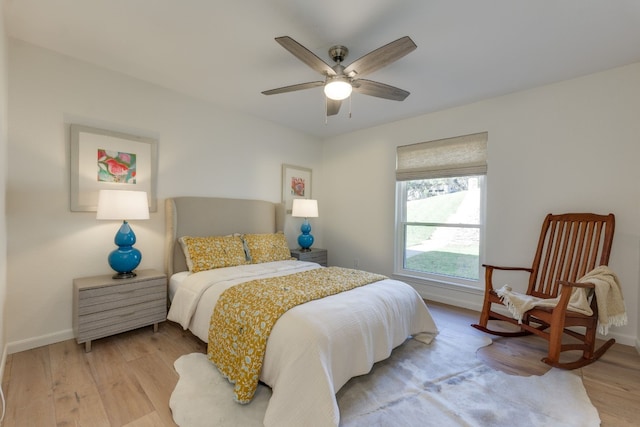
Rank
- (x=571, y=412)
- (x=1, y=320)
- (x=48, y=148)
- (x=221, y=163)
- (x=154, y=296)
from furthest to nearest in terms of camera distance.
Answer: (x=221, y=163)
(x=154, y=296)
(x=48, y=148)
(x=1, y=320)
(x=571, y=412)

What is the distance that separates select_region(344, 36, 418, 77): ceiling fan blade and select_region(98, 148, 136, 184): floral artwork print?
231 centimetres

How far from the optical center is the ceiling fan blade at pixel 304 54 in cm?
169

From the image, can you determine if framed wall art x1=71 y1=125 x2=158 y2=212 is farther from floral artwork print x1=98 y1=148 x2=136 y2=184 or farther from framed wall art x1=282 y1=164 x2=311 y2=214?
framed wall art x1=282 y1=164 x2=311 y2=214

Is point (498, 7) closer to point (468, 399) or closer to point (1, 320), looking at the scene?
point (468, 399)

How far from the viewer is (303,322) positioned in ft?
5.51

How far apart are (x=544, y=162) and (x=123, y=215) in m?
4.13

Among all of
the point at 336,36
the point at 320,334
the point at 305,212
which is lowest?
the point at 320,334

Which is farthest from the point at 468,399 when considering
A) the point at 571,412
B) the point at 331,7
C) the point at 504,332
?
the point at 331,7

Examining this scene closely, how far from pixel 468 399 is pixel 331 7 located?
8.75 ft

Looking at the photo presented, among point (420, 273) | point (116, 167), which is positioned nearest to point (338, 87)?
point (116, 167)

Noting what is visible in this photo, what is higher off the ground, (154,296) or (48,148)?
(48,148)

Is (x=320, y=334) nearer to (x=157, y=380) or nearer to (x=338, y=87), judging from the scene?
(x=157, y=380)

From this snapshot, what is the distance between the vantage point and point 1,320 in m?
1.96

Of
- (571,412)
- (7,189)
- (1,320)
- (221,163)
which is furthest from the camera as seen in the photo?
(221,163)
